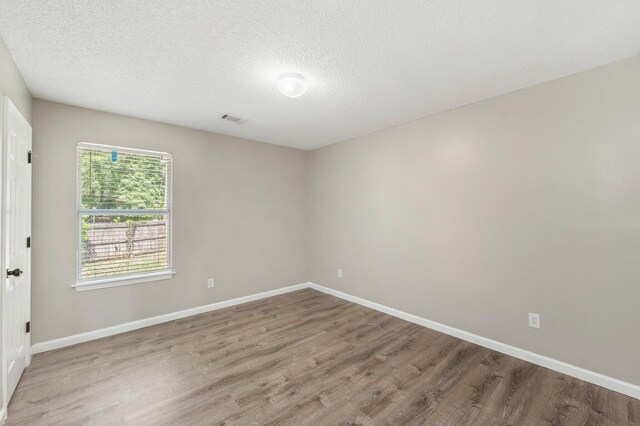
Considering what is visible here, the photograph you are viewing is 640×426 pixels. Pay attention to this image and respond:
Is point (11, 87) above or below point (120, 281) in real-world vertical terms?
above

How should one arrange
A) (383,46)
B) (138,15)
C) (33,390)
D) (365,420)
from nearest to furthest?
(138,15), (365,420), (383,46), (33,390)

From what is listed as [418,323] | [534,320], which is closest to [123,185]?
[418,323]

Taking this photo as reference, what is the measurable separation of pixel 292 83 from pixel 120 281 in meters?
2.91

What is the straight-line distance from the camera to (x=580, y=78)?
7.38 ft

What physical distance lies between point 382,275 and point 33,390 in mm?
3568

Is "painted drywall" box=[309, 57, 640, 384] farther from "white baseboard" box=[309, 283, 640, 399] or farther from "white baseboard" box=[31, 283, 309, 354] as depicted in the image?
"white baseboard" box=[31, 283, 309, 354]

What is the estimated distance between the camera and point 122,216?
Answer: 3.15m

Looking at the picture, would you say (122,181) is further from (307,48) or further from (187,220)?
(307,48)

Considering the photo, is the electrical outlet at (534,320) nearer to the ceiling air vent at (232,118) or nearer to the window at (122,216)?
the ceiling air vent at (232,118)

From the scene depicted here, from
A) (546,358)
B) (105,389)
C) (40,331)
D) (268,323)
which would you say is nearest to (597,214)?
(546,358)

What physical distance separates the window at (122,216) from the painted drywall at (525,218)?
2841 mm

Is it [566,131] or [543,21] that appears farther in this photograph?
[566,131]

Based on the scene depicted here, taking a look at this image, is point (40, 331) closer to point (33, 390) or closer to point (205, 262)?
point (33, 390)

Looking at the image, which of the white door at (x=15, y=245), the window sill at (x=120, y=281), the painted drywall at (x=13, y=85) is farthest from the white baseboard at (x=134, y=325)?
the painted drywall at (x=13, y=85)
